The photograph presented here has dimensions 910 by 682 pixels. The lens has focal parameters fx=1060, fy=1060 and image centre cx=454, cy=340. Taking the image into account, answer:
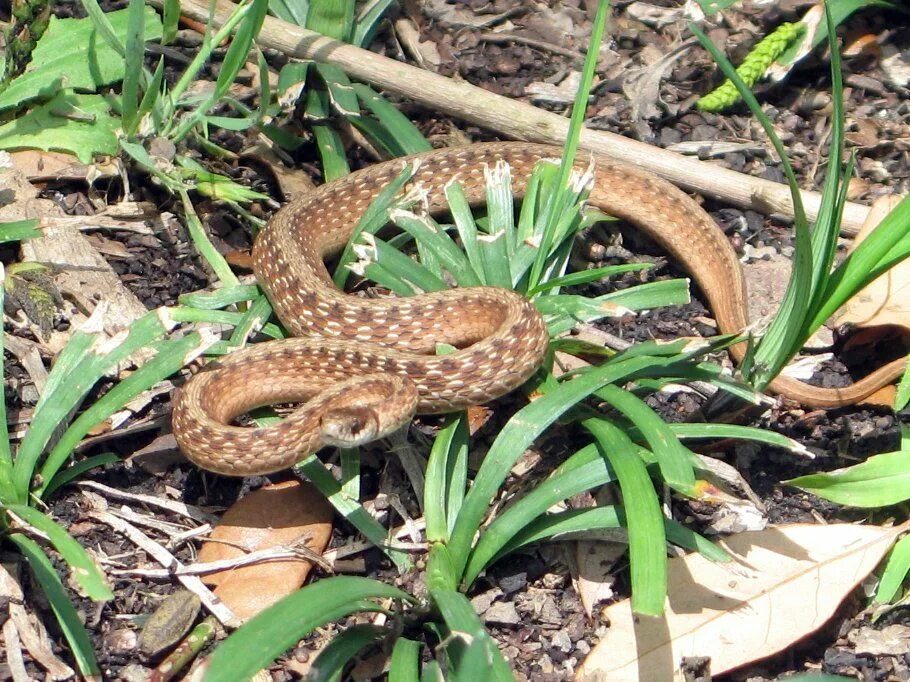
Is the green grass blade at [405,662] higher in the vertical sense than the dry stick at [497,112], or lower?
lower

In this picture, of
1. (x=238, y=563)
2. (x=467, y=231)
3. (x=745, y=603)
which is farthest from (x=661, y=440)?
(x=238, y=563)

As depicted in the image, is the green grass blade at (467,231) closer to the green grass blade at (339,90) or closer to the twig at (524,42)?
the green grass blade at (339,90)

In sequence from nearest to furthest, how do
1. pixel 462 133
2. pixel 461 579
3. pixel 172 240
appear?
1. pixel 461 579
2. pixel 172 240
3. pixel 462 133

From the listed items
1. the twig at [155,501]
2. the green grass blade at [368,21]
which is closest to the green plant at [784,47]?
the green grass blade at [368,21]

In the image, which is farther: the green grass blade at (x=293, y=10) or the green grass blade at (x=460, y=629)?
the green grass blade at (x=293, y=10)

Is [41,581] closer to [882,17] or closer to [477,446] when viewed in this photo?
[477,446]

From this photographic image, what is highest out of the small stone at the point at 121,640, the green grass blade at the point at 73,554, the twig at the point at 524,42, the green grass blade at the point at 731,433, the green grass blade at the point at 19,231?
the twig at the point at 524,42

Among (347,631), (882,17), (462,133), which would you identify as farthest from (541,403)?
(882,17)
